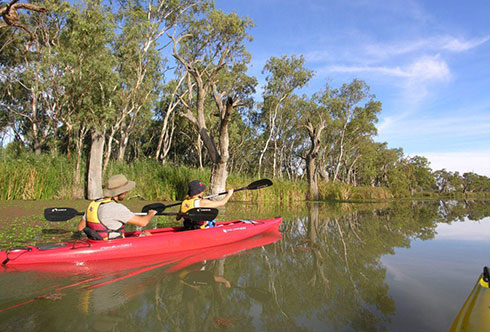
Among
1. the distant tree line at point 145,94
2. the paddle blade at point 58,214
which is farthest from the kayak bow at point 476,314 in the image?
the distant tree line at point 145,94

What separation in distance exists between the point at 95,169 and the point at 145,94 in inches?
376

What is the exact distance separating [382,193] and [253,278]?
27690 millimetres

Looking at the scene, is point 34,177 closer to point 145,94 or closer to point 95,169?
point 95,169

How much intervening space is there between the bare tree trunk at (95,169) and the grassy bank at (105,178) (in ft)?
0.99

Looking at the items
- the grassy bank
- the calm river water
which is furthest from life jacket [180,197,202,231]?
the grassy bank

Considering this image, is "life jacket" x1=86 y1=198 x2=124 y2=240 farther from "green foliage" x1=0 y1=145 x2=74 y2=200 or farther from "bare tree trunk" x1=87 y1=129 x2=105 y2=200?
"bare tree trunk" x1=87 y1=129 x2=105 y2=200

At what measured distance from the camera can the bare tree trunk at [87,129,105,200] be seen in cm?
1206

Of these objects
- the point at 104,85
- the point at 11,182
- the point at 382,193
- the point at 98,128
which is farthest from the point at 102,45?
the point at 382,193

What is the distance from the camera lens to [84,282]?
3.27 meters

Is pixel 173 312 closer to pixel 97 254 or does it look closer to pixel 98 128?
pixel 97 254

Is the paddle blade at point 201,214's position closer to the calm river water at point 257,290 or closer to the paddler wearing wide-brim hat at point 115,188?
the calm river water at point 257,290

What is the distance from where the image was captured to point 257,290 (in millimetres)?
3105

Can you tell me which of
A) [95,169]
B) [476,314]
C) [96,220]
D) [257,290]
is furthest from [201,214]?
[95,169]

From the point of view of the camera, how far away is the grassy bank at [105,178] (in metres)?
9.62
